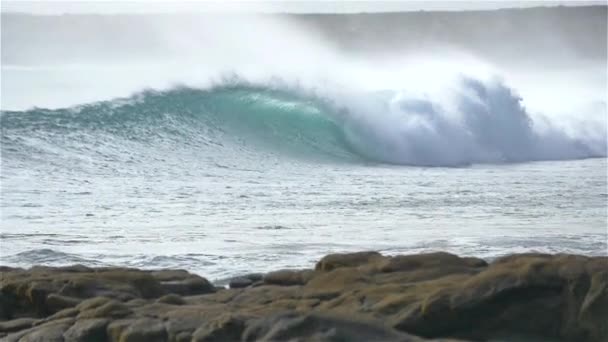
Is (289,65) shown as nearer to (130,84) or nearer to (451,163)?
(130,84)

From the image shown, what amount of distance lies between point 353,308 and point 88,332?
1.63m

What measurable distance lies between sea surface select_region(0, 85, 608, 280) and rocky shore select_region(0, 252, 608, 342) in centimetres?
275

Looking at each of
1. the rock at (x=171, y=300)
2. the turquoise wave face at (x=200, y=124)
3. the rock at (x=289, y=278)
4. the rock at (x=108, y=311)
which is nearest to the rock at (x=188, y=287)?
the rock at (x=289, y=278)

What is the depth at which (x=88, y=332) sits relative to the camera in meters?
8.68

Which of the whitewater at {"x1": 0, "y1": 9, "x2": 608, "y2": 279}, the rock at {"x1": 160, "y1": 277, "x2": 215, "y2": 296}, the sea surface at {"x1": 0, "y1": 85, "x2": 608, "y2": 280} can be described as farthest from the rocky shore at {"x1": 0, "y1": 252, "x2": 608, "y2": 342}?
the whitewater at {"x1": 0, "y1": 9, "x2": 608, "y2": 279}

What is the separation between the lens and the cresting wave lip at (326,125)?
81.0ft

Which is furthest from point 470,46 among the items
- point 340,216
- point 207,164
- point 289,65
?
point 340,216

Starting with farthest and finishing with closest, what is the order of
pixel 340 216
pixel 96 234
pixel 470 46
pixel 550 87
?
pixel 470 46 < pixel 550 87 < pixel 340 216 < pixel 96 234

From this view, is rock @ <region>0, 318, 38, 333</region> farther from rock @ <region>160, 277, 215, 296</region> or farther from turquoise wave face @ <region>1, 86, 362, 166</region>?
turquoise wave face @ <region>1, 86, 362, 166</region>

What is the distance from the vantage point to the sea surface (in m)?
14.5

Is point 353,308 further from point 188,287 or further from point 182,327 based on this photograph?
point 188,287

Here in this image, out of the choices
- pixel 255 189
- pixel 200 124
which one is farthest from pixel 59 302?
pixel 200 124

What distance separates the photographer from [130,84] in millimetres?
31266

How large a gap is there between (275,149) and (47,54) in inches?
871
